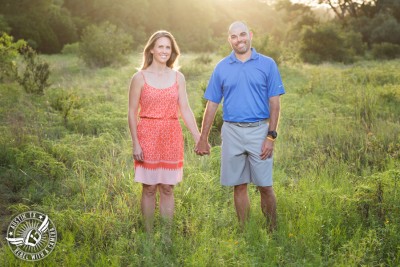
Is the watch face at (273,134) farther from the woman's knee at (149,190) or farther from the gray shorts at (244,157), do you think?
the woman's knee at (149,190)

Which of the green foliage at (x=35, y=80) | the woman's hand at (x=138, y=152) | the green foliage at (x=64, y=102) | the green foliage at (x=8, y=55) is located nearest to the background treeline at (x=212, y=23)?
the green foliage at (x=8, y=55)

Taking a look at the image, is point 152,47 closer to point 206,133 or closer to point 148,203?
point 206,133

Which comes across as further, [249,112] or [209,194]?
[209,194]

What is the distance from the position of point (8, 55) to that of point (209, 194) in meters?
9.56

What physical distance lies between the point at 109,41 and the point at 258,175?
19.2m

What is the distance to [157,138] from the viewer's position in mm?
4348

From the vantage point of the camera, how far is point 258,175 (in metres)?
4.30

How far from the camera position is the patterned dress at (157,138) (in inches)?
171

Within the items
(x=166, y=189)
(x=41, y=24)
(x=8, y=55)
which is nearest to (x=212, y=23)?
(x=41, y=24)

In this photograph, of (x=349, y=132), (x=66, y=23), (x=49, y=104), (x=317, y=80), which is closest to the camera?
(x=349, y=132)

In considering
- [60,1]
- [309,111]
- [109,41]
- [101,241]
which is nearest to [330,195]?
[101,241]

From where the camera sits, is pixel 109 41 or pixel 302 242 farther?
pixel 109 41

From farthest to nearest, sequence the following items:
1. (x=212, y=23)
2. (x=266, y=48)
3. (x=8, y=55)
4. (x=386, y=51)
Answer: (x=212, y=23) → (x=386, y=51) → (x=266, y=48) → (x=8, y=55)

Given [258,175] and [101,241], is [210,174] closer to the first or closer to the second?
[258,175]
